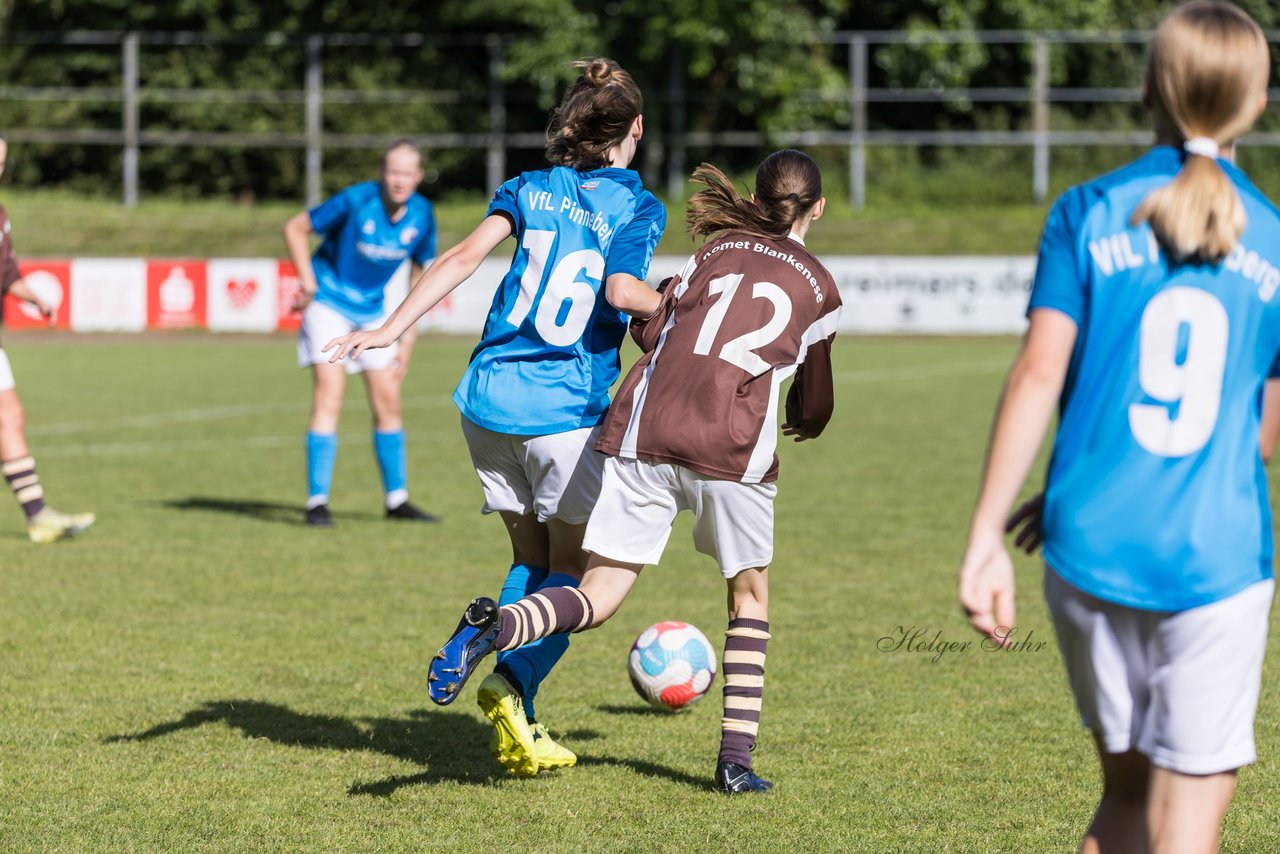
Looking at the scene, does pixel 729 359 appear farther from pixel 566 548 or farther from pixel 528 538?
pixel 528 538

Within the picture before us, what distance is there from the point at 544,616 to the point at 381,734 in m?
1.10

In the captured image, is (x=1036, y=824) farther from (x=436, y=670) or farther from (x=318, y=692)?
(x=318, y=692)

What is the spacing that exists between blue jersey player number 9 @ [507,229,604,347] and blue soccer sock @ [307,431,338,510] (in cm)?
493

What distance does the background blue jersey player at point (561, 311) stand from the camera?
176 inches

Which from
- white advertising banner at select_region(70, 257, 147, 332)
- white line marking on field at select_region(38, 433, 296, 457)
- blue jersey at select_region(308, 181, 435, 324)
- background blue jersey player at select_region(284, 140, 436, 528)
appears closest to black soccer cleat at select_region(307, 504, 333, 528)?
background blue jersey player at select_region(284, 140, 436, 528)

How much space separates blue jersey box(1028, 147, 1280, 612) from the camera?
98.0 inches

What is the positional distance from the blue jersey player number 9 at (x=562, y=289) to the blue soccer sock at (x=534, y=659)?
707 mm

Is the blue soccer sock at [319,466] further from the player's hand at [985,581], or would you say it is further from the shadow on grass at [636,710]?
the player's hand at [985,581]

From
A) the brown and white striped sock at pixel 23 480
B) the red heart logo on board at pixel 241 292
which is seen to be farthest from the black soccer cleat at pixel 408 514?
the red heart logo on board at pixel 241 292

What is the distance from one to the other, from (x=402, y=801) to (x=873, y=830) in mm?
1265

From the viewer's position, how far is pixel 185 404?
15.8m

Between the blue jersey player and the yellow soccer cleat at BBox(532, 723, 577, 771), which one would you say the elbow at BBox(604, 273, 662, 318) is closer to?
the yellow soccer cleat at BBox(532, 723, 577, 771)

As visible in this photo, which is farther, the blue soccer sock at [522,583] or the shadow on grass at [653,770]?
the blue soccer sock at [522,583]

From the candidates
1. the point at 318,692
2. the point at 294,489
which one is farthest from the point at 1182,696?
the point at 294,489
